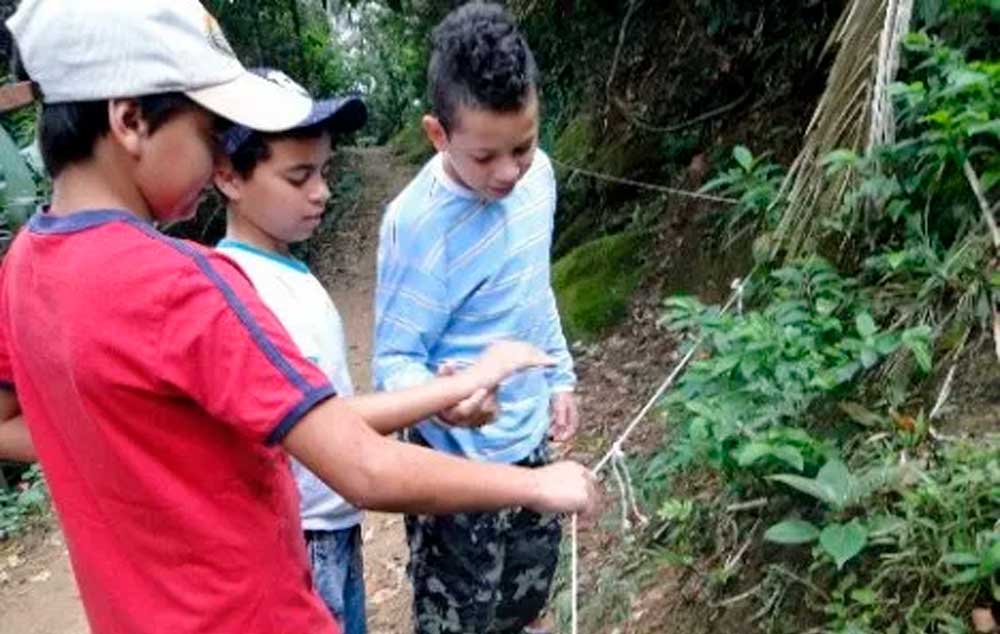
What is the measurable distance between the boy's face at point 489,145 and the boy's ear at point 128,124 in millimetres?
831

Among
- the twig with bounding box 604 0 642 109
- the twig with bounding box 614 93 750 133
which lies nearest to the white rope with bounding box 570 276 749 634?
the twig with bounding box 614 93 750 133

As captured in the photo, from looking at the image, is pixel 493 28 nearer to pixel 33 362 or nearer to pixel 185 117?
pixel 185 117

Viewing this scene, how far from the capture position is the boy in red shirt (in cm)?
125

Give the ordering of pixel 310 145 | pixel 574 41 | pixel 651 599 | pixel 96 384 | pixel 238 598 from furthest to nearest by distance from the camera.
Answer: pixel 574 41, pixel 651 599, pixel 310 145, pixel 238 598, pixel 96 384

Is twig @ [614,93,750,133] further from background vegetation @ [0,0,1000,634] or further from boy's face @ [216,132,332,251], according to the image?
boy's face @ [216,132,332,251]

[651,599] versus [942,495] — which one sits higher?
[942,495]

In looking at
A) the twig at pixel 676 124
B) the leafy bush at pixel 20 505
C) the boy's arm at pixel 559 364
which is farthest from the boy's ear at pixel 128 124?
the leafy bush at pixel 20 505

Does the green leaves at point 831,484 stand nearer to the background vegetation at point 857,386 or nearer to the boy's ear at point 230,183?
the background vegetation at point 857,386

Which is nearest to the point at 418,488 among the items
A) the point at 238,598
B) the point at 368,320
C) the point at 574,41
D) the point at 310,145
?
the point at 238,598

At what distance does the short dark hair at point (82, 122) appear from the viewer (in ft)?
4.32

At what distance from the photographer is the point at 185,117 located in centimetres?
135

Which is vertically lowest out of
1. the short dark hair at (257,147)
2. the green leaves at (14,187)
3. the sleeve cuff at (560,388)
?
the green leaves at (14,187)

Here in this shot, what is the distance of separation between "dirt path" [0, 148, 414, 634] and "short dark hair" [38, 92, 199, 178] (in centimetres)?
263

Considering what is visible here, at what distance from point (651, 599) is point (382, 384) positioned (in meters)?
1.10
